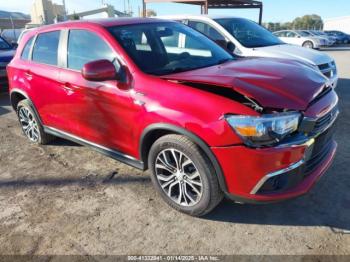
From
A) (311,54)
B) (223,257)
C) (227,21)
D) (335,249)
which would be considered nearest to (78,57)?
(223,257)

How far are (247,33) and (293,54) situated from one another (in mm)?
1232

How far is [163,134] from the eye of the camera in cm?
306

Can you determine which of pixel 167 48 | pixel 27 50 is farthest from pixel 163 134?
pixel 27 50

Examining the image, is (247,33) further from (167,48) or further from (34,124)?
(34,124)

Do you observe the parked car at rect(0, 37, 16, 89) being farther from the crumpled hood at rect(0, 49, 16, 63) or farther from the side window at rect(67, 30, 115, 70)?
the side window at rect(67, 30, 115, 70)

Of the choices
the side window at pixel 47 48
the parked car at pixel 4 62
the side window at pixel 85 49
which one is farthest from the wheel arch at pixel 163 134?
the parked car at pixel 4 62

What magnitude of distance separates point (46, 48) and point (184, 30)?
1.83 meters

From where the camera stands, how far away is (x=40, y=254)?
2.72m

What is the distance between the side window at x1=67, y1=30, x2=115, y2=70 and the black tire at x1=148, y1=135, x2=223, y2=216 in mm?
1065

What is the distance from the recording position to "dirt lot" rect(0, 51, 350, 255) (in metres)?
2.73

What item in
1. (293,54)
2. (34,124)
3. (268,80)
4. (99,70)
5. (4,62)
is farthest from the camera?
(4,62)

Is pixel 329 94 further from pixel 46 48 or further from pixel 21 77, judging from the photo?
pixel 21 77

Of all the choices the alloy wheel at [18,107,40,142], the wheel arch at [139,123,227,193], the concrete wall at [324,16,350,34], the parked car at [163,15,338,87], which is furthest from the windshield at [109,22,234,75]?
the concrete wall at [324,16,350,34]

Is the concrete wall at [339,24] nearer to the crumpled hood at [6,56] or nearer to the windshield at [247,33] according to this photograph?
the windshield at [247,33]
